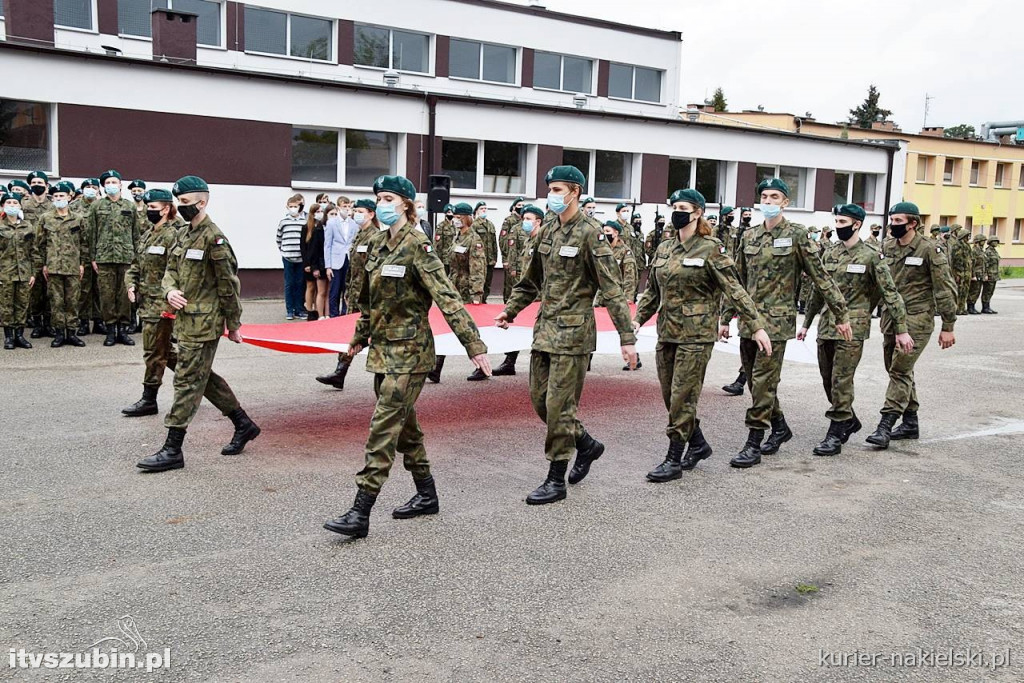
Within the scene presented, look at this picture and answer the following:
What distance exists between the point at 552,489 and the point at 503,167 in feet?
62.8

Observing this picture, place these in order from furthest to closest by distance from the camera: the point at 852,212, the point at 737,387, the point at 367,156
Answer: the point at 367,156, the point at 737,387, the point at 852,212

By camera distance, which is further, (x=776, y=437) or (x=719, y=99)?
(x=719, y=99)

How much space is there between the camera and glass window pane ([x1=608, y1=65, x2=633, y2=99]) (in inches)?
1324

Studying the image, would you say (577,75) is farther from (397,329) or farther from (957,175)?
(397,329)

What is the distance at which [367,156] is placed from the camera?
22.4 meters

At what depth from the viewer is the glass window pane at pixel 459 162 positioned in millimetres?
23609

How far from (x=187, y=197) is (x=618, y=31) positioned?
2854 cm

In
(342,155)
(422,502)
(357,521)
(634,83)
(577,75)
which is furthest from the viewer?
(634,83)

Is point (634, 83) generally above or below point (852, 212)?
above

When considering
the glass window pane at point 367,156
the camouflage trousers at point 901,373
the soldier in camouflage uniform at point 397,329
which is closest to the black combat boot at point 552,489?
the soldier in camouflage uniform at point 397,329

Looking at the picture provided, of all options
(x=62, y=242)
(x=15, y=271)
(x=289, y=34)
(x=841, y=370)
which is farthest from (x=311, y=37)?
(x=841, y=370)

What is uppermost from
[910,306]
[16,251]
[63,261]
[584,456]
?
[910,306]

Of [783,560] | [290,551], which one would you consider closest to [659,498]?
[783,560]

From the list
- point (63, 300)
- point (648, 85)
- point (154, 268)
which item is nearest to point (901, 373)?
point (154, 268)
